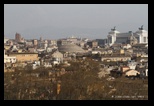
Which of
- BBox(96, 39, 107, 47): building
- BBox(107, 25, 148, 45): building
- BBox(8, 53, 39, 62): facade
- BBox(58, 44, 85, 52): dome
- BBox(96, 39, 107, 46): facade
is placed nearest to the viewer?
BBox(8, 53, 39, 62): facade

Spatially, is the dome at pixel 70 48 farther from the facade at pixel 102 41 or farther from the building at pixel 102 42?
the facade at pixel 102 41

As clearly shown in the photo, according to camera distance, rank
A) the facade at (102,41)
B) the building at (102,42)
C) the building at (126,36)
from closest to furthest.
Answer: the building at (126,36) < the building at (102,42) < the facade at (102,41)

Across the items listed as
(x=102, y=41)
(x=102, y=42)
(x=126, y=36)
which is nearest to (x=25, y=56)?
(x=126, y=36)

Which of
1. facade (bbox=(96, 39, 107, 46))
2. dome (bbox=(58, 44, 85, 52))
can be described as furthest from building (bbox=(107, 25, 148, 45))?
dome (bbox=(58, 44, 85, 52))

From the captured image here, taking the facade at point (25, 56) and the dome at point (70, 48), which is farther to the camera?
the dome at point (70, 48)

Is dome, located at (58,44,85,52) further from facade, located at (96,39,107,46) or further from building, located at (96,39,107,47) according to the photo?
facade, located at (96,39,107,46)

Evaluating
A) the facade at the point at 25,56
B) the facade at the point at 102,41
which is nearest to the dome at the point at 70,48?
the facade at the point at 25,56

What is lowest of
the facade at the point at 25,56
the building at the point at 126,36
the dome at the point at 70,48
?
the facade at the point at 25,56
